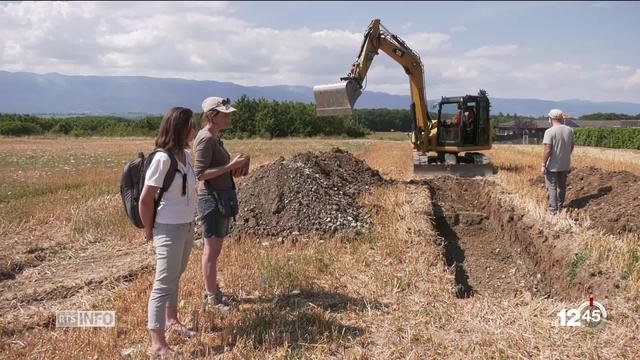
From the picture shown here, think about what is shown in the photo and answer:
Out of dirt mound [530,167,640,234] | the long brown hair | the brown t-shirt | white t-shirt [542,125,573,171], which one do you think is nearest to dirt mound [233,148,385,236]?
the brown t-shirt

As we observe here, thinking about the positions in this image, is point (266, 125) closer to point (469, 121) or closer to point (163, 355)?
point (469, 121)

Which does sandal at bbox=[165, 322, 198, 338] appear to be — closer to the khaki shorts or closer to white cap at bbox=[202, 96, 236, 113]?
the khaki shorts

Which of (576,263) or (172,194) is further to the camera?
(576,263)

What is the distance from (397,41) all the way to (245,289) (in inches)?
451

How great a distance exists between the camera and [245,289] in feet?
17.9

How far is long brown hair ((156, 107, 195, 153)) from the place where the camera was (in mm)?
3854

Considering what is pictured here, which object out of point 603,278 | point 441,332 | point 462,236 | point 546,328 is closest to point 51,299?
point 441,332

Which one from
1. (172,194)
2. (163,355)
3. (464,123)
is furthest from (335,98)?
(163,355)

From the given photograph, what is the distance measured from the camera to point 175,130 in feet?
12.7

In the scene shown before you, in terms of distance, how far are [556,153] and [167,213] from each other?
6.91 meters

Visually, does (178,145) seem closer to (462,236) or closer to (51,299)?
(51,299)

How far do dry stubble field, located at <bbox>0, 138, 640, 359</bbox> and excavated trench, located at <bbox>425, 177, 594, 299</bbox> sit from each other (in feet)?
0.10

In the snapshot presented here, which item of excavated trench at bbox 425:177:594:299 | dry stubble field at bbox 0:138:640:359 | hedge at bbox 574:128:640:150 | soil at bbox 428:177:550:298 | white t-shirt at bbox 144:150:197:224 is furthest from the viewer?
hedge at bbox 574:128:640:150

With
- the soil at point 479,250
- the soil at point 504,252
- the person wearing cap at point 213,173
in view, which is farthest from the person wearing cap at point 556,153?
the person wearing cap at point 213,173
